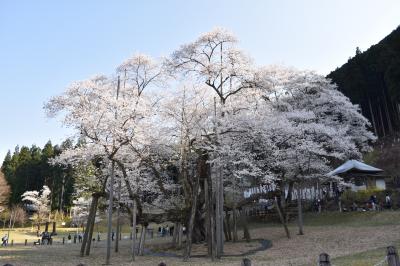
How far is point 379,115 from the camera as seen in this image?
159ft

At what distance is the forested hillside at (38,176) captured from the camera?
2402 inches

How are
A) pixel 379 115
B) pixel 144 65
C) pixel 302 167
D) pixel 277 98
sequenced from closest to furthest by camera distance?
pixel 144 65 → pixel 302 167 → pixel 277 98 → pixel 379 115

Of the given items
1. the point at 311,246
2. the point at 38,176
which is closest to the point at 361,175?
the point at 311,246

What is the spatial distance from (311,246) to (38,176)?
56.6 metres

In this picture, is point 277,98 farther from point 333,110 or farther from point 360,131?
point 360,131

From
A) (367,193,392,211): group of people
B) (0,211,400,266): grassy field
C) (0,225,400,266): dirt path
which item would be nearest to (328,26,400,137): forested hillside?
(367,193,392,211): group of people

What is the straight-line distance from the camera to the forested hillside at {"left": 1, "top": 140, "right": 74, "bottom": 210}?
2402 inches

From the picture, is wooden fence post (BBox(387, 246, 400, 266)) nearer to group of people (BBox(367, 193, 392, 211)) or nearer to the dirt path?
the dirt path

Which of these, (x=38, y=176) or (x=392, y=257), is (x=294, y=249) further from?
(x=38, y=176)

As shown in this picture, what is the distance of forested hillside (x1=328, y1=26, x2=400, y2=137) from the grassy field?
79.9 feet

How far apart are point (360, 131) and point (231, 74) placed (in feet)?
58.8

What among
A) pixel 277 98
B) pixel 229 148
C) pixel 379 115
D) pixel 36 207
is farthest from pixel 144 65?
pixel 36 207

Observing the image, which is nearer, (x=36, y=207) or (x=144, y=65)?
(x=144, y=65)

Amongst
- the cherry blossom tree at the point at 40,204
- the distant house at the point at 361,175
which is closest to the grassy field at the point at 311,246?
the distant house at the point at 361,175
